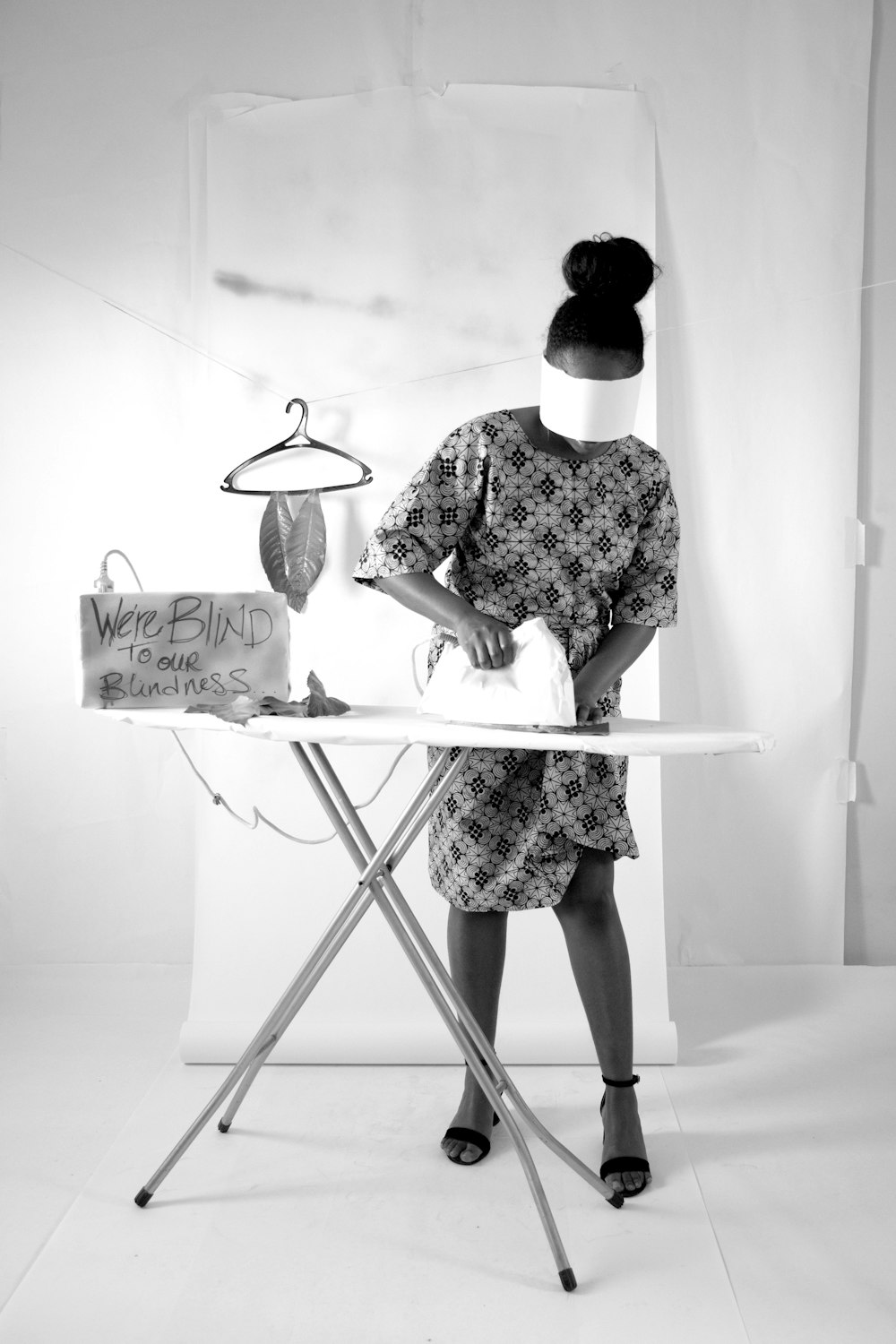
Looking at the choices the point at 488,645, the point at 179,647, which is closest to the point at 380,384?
the point at 179,647

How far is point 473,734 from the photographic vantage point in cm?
139

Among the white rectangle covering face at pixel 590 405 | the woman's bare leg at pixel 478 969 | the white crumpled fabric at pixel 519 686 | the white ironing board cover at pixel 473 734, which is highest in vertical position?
the white rectangle covering face at pixel 590 405

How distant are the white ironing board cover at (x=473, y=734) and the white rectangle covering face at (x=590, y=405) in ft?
1.37

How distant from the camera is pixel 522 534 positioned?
67.9 inches

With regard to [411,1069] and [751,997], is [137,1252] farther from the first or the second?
[751,997]

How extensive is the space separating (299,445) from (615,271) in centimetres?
91

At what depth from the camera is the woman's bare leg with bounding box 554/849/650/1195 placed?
1850 mm

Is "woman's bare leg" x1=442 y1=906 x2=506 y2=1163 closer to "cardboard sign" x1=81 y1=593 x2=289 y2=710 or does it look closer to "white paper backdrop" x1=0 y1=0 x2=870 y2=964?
"cardboard sign" x1=81 y1=593 x2=289 y2=710

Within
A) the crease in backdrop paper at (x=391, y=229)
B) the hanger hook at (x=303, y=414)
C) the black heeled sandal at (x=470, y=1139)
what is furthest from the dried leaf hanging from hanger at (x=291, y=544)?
the black heeled sandal at (x=470, y=1139)

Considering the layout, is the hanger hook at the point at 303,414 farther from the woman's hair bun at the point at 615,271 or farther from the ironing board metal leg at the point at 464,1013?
the ironing board metal leg at the point at 464,1013

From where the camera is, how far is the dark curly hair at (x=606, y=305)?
161 cm

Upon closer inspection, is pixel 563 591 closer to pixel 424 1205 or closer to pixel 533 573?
pixel 533 573

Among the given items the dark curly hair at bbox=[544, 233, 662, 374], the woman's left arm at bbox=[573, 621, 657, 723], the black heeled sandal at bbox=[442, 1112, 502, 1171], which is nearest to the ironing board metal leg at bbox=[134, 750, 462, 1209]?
the woman's left arm at bbox=[573, 621, 657, 723]

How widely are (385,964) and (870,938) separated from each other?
1.27m
